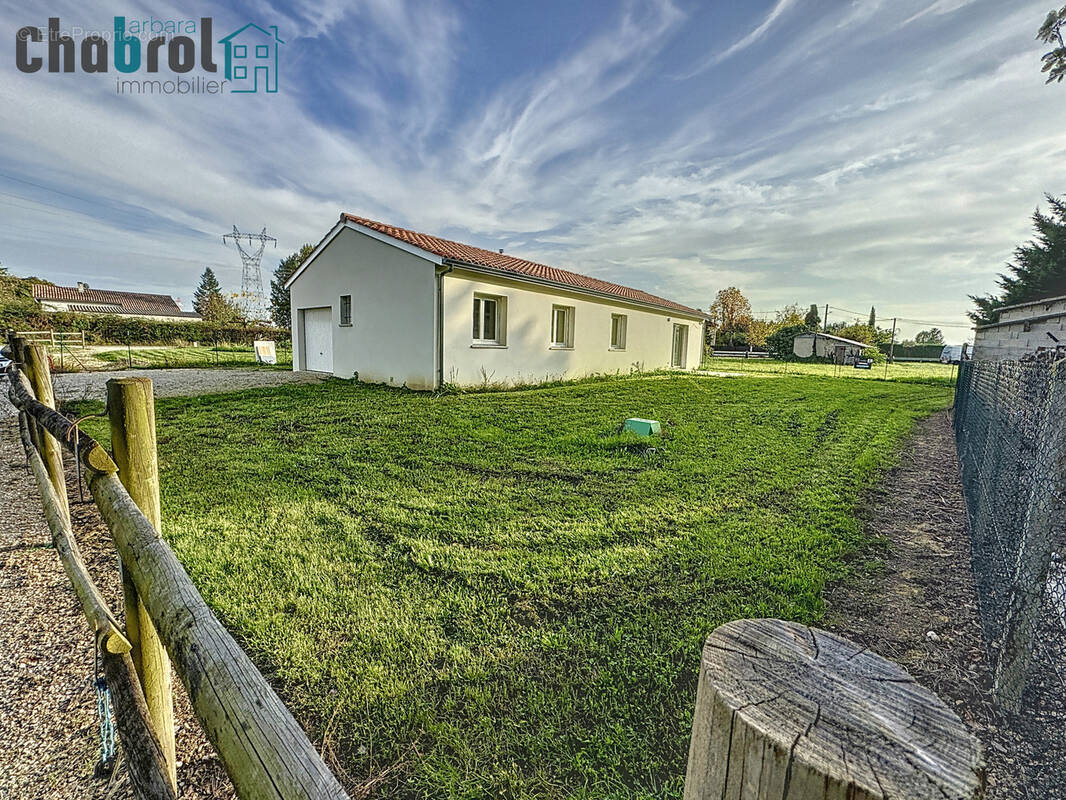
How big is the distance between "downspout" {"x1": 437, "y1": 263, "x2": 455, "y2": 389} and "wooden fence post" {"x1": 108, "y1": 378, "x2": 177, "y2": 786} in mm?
9251

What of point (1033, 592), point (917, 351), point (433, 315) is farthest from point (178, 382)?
point (917, 351)

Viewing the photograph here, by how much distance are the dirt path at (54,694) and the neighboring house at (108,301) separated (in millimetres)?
49771

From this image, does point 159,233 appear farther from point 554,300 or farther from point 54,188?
point 554,300

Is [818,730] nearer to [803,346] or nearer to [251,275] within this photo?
[803,346]

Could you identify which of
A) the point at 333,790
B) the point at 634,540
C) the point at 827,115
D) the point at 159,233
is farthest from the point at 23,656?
the point at 159,233

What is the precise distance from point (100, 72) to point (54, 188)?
15.0m

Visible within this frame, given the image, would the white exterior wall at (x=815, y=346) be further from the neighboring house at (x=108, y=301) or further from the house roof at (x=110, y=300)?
the house roof at (x=110, y=300)

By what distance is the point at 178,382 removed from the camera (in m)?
12.2

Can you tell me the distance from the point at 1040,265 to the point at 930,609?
1279 inches

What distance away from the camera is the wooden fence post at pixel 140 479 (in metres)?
1.48

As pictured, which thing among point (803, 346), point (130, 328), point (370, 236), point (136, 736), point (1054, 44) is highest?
point (1054, 44)

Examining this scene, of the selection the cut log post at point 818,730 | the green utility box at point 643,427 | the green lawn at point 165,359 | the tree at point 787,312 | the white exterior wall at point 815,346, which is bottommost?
the green utility box at point 643,427

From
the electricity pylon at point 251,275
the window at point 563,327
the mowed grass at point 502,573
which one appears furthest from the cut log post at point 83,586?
the electricity pylon at point 251,275

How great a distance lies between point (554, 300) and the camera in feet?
44.2
